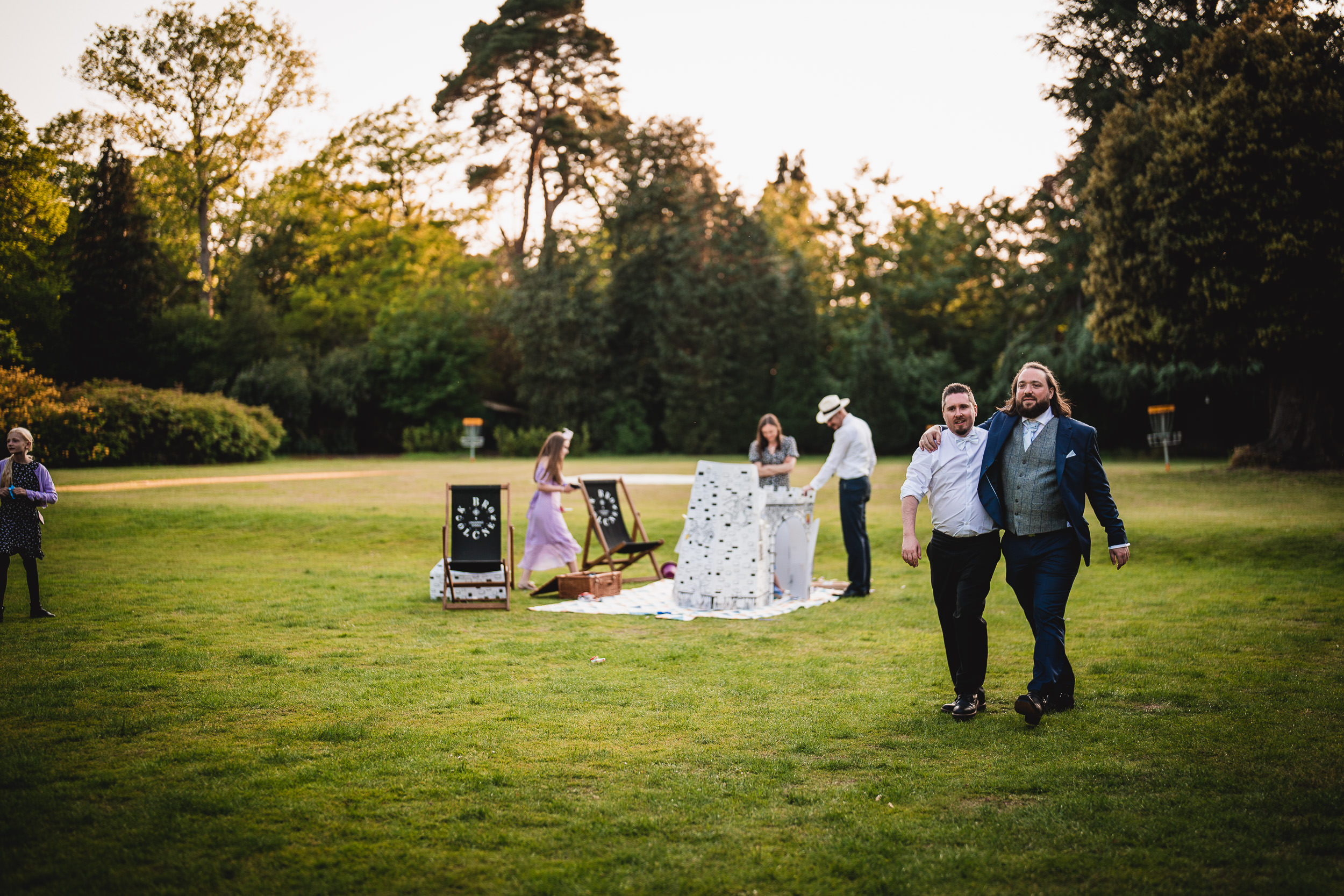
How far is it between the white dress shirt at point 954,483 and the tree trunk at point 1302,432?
23314mm

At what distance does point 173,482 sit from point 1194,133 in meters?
23.4

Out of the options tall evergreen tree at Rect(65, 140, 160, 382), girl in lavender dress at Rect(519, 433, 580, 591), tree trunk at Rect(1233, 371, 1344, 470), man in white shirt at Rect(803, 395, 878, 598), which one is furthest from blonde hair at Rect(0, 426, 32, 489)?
tall evergreen tree at Rect(65, 140, 160, 382)

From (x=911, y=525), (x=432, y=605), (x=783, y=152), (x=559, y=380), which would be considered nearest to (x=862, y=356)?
(x=559, y=380)

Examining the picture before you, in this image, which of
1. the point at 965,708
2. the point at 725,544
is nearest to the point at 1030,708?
the point at 965,708

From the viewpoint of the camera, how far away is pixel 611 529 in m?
12.4

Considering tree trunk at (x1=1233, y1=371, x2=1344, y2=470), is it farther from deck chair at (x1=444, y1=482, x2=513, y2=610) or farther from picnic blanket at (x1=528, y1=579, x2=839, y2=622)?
deck chair at (x1=444, y1=482, x2=513, y2=610)

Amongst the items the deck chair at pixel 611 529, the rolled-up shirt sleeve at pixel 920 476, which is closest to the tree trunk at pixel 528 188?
the deck chair at pixel 611 529

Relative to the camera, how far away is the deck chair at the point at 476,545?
10.4m

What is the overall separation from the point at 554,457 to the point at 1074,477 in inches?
271

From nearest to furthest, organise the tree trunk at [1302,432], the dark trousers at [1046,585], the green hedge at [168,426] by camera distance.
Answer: the dark trousers at [1046,585] < the tree trunk at [1302,432] < the green hedge at [168,426]

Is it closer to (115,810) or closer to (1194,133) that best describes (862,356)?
(1194,133)

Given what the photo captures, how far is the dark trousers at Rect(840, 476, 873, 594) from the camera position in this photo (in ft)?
35.5

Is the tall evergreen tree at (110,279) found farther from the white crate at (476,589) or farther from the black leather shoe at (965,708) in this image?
the black leather shoe at (965,708)

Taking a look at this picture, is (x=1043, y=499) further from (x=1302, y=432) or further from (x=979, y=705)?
(x=1302, y=432)
